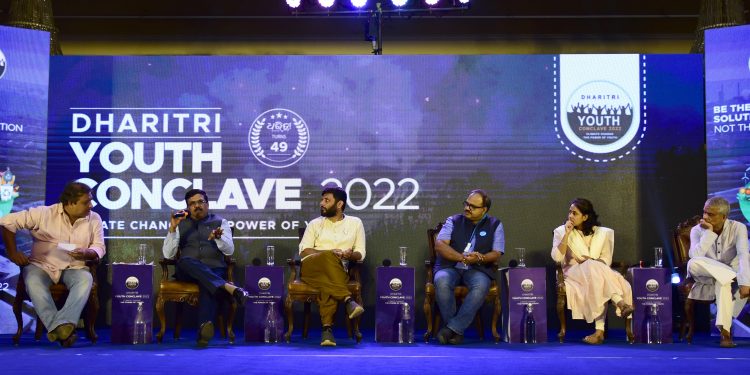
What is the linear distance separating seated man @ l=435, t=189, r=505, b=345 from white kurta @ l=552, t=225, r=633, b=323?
51 centimetres

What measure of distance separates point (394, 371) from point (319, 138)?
3.40m

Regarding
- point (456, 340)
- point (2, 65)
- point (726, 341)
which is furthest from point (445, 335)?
point (2, 65)

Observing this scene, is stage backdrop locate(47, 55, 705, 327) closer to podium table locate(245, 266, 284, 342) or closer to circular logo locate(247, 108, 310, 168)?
circular logo locate(247, 108, 310, 168)

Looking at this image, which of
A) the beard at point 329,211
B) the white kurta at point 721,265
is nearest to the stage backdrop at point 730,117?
the white kurta at point 721,265

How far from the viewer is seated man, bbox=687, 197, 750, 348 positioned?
6.51 m

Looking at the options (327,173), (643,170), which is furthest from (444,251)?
(643,170)

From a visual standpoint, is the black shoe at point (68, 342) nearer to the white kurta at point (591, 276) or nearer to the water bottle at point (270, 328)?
the water bottle at point (270, 328)

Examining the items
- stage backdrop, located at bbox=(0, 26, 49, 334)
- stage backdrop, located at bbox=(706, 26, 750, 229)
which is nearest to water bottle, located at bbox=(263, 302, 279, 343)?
stage backdrop, located at bbox=(0, 26, 49, 334)

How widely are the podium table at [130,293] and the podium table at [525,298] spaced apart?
2.65 meters

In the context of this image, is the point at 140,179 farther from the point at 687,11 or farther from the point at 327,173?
the point at 687,11

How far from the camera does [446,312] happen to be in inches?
267

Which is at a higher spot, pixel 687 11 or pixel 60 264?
pixel 687 11

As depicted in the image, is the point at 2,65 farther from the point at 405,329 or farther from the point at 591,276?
the point at 591,276

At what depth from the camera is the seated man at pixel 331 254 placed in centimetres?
662
